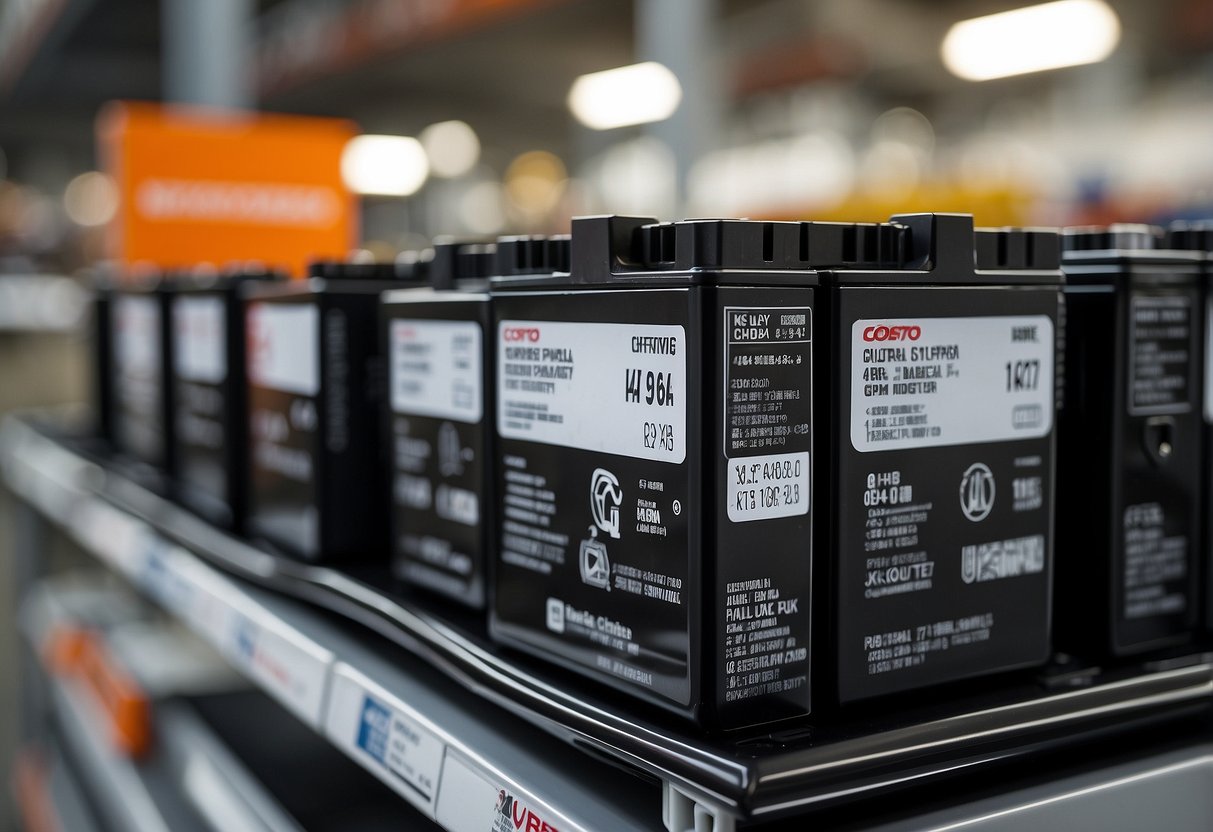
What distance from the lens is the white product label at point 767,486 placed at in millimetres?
541

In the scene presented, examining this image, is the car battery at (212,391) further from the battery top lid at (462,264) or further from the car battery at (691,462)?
the car battery at (691,462)

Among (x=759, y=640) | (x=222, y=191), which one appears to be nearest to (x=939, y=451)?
(x=759, y=640)

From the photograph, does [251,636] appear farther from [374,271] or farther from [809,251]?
[809,251]

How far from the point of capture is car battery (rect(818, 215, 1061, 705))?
0.58 meters

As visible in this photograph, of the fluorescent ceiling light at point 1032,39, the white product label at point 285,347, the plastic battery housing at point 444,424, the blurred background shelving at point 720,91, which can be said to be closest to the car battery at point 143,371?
the white product label at point 285,347

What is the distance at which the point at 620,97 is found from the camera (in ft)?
20.9

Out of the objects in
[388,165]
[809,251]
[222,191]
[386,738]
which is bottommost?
[386,738]

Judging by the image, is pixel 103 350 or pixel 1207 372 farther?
pixel 103 350

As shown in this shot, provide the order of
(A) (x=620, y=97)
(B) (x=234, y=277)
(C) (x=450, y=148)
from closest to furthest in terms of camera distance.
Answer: (B) (x=234, y=277), (A) (x=620, y=97), (C) (x=450, y=148)

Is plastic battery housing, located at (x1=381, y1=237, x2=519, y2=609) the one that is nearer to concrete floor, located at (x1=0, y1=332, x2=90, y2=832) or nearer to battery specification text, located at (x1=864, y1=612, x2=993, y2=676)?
battery specification text, located at (x1=864, y1=612, x2=993, y2=676)

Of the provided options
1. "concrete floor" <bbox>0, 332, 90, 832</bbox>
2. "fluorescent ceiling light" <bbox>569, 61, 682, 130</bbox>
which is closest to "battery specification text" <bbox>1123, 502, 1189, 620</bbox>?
"concrete floor" <bbox>0, 332, 90, 832</bbox>

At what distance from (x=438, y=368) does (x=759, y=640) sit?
14.5 inches

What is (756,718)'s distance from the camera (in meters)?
0.55

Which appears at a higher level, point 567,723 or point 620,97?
point 620,97
